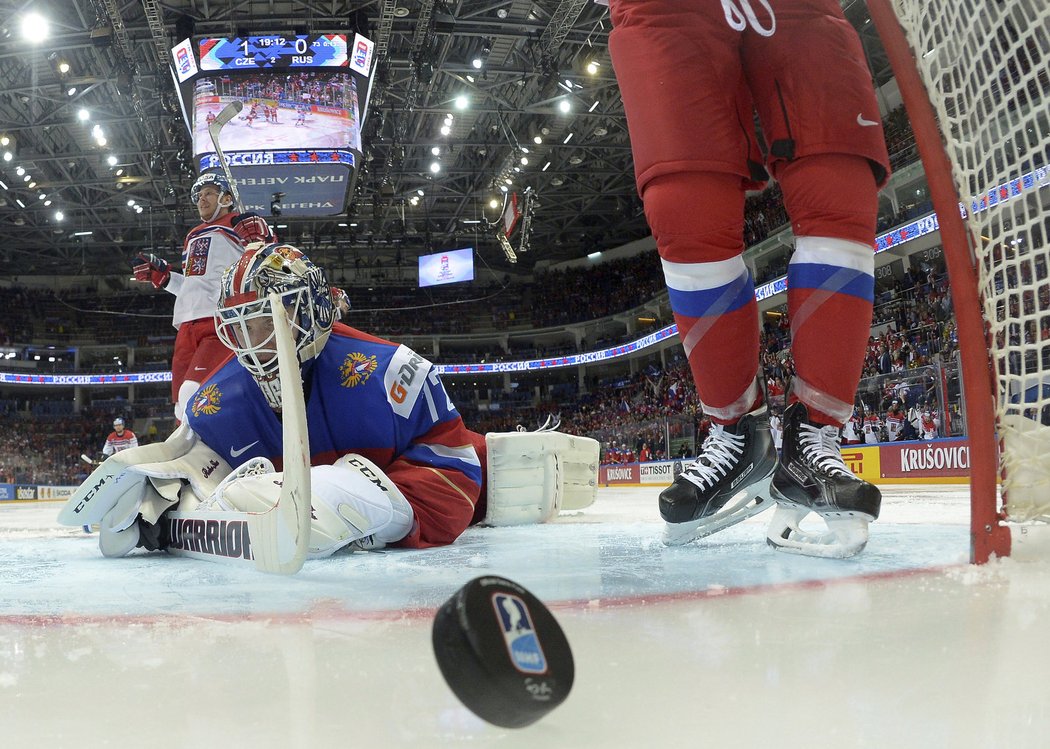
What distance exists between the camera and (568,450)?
104 inches

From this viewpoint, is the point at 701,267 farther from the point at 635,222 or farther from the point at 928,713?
the point at 635,222

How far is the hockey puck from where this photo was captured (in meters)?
0.41

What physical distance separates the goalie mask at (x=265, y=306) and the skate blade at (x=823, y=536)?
0.93m

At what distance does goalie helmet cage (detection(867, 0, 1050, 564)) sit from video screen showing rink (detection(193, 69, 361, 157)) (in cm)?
879

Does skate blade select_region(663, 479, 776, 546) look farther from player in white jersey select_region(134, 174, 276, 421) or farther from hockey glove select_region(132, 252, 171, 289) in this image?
hockey glove select_region(132, 252, 171, 289)

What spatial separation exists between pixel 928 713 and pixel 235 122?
9901 millimetres

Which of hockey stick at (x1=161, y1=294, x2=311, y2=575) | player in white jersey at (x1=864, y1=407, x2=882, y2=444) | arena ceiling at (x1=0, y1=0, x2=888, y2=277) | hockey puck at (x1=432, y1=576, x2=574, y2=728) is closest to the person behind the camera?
hockey puck at (x1=432, y1=576, x2=574, y2=728)

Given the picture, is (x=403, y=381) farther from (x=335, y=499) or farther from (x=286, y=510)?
(x=286, y=510)

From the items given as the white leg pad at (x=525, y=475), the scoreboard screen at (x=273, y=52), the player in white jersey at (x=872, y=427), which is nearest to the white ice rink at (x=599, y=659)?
the white leg pad at (x=525, y=475)

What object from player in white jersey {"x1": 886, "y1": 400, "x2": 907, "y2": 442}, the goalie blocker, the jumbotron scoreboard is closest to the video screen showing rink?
the jumbotron scoreboard

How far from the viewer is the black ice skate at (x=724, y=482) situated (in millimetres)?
1354

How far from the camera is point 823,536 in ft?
4.16

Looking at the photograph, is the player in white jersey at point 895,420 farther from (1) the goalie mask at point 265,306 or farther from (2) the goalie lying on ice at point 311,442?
(1) the goalie mask at point 265,306

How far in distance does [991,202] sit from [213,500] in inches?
55.2
